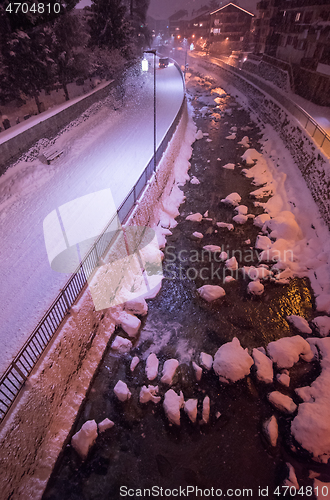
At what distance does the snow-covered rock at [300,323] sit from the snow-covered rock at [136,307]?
16.6 feet

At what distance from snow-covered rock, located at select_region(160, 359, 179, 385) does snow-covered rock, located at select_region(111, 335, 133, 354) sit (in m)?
1.32

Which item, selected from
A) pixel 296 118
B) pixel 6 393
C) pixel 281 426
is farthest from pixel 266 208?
pixel 6 393

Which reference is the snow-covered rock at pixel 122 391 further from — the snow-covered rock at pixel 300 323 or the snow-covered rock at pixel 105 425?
the snow-covered rock at pixel 300 323

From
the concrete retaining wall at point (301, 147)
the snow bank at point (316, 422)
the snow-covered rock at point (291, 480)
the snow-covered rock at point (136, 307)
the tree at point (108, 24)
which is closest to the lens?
the snow-covered rock at point (291, 480)

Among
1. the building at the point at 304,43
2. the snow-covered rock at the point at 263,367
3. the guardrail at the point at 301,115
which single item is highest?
the building at the point at 304,43

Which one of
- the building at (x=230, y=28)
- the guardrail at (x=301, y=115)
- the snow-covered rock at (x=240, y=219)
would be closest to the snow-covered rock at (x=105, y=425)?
the snow-covered rock at (x=240, y=219)

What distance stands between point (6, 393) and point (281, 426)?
6579mm

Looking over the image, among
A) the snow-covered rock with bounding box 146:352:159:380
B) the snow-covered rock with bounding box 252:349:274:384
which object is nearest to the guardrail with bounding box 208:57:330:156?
the snow-covered rock with bounding box 252:349:274:384

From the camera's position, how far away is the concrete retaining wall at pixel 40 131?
12.1 metres

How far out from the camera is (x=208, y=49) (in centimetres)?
5259

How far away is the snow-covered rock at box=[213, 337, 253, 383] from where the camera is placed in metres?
7.31

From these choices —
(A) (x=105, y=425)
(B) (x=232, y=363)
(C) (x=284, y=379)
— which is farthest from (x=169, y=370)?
(C) (x=284, y=379)

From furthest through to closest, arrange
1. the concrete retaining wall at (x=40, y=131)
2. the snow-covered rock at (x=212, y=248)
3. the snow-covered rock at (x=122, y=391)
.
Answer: the concrete retaining wall at (x=40, y=131), the snow-covered rock at (x=212, y=248), the snow-covered rock at (x=122, y=391)

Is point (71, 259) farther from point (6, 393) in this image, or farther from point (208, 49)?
point (208, 49)
